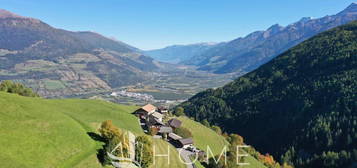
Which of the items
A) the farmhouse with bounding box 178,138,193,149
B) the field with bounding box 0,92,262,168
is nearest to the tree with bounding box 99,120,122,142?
the field with bounding box 0,92,262,168

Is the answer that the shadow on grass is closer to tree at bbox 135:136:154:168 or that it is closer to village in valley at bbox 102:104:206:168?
village in valley at bbox 102:104:206:168

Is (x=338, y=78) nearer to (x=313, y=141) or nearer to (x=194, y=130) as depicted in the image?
(x=313, y=141)

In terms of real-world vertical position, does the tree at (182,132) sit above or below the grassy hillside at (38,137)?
below

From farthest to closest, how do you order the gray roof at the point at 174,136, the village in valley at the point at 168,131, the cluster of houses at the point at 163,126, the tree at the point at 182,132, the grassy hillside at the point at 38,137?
the tree at the point at 182,132, the gray roof at the point at 174,136, the cluster of houses at the point at 163,126, the village in valley at the point at 168,131, the grassy hillside at the point at 38,137

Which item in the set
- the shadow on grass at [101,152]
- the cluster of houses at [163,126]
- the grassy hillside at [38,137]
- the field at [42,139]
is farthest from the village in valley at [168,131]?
the grassy hillside at [38,137]

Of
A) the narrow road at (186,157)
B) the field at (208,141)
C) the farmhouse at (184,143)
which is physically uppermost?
the farmhouse at (184,143)

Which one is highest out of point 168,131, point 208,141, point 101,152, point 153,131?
point 101,152

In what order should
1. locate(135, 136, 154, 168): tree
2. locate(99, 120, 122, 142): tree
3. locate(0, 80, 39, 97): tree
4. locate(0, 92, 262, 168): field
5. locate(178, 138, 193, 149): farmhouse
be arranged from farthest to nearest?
locate(178, 138, 193, 149): farmhouse → locate(0, 80, 39, 97): tree → locate(99, 120, 122, 142): tree → locate(135, 136, 154, 168): tree → locate(0, 92, 262, 168): field

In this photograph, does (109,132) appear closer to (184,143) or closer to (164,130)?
(184,143)

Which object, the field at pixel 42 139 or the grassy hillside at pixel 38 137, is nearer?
the grassy hillside at pixel 38 137

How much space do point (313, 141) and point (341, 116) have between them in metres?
24.5

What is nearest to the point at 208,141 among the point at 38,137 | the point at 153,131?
the point at 153,131

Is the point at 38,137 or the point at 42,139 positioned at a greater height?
the point at 38,137

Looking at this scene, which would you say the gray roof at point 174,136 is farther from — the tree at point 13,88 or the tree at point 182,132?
the tree at point 13,88
